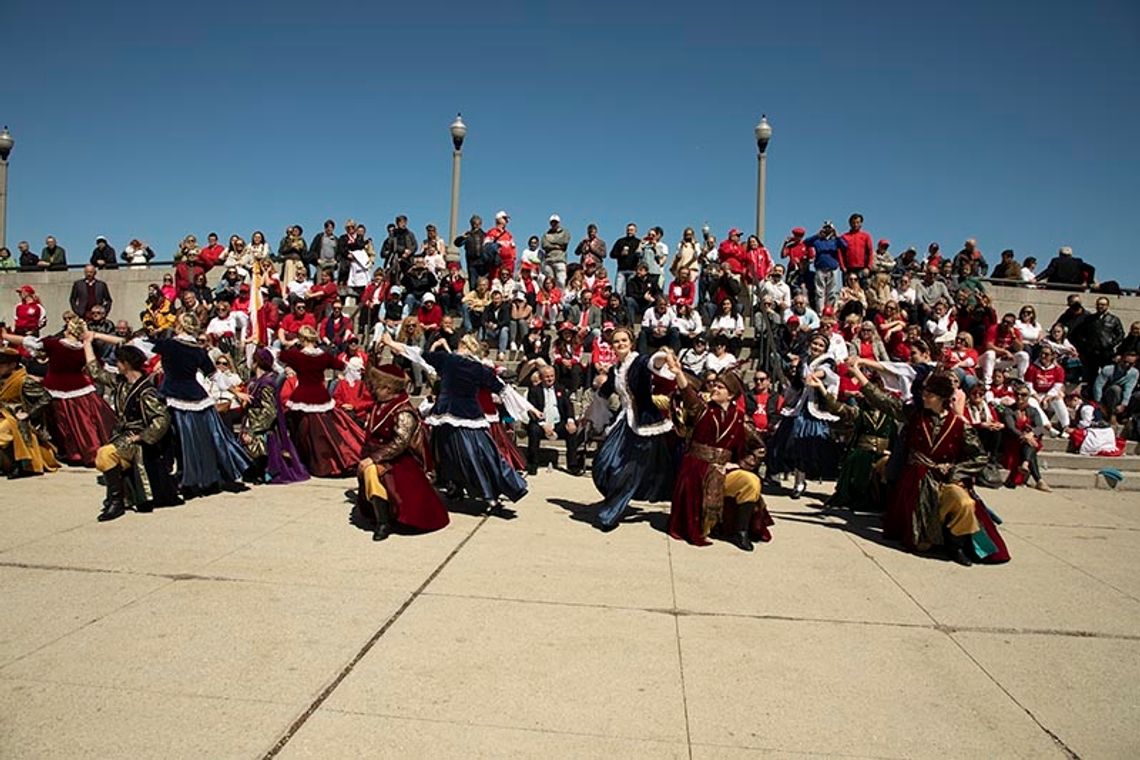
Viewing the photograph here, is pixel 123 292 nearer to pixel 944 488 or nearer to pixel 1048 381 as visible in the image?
pixel 944 488

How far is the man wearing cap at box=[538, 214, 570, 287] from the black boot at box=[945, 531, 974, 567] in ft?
34.1

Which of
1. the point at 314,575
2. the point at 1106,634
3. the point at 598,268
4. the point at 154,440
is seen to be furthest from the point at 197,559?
the point at 598,268

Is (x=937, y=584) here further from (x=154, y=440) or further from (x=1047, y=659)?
(x=154, y=440)

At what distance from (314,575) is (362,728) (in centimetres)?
212

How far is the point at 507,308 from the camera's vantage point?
13.4m

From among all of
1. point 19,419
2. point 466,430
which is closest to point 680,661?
point 466,430

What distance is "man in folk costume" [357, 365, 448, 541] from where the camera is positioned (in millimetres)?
5961

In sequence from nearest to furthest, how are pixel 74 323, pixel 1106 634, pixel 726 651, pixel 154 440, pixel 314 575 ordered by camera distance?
1. pixel 726 651
2. pixel 1106 634
3. pixel 314 575
4. pixel 154 440
5. pixel 74 323

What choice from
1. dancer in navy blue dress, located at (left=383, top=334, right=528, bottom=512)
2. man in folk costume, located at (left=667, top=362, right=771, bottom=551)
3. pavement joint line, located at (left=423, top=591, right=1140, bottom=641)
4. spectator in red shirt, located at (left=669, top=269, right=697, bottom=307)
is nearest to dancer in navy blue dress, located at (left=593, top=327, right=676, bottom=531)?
man in folk costume, located at (left=667, top=362, right=771, bottom=551)

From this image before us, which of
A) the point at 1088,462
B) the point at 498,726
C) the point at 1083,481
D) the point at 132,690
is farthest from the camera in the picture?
the point at 1088,462

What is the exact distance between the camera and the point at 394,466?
6113 mm

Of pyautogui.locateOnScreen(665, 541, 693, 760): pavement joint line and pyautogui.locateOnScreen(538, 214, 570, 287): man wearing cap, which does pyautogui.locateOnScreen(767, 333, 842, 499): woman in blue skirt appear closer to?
pyautogui.locateOnScreen(665, 541, 693, 760): pavement joint line

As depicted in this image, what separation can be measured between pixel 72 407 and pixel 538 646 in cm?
793

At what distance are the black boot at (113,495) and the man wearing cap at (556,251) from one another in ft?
32.8
